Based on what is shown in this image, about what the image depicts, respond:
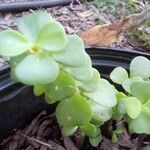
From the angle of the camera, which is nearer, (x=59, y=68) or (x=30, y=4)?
(x=59, y=68)

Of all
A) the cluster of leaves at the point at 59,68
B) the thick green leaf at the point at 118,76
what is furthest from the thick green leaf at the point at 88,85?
the thick green leaf at the point at 118,76

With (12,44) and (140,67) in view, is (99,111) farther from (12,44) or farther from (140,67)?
(12,44)

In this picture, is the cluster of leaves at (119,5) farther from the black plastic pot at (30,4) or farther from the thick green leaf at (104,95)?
the thick green leaf at (104,95)

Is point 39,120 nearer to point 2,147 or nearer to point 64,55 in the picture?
point 2,147

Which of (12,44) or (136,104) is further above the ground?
(12,44)

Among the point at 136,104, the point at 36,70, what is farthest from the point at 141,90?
the point at 36,70

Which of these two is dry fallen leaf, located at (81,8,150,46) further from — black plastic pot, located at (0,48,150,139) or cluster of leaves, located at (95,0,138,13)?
cluster of leaves, located at (95,0,138,13)

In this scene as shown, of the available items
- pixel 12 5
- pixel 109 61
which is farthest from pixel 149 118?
pixel 12 5

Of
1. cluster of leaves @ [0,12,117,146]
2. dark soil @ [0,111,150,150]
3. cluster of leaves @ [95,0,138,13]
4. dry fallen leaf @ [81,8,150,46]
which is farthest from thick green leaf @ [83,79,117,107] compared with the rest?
cluster of leaves @ [95,0,138,13]
